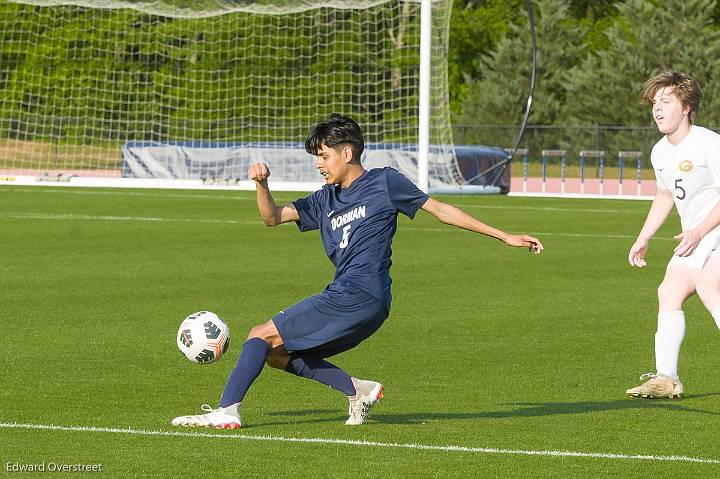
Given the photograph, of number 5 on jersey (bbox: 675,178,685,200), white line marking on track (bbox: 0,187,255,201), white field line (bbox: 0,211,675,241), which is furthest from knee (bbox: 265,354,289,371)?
white line marking on track (bbox: 0,187,255,201)

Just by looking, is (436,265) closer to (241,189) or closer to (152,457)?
(152,457)

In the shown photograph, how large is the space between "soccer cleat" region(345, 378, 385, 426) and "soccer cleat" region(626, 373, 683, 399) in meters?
1.90

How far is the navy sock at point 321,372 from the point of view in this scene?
25.3ft

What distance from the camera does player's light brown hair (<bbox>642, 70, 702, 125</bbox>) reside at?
8.66 m

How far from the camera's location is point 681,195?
876 centimetres

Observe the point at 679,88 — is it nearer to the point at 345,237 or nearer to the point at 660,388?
the point at 660,388

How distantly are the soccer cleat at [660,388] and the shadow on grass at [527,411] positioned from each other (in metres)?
0.05

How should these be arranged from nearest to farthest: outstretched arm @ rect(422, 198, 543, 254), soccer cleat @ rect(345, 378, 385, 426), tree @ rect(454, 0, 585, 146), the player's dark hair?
outstretched arm @ rect(422, 198, 543, 254) → the player's dark hair → soccer cleat @ rect(345, 378, 385, 426) → tree @ rect(454, 0, 585, 146)

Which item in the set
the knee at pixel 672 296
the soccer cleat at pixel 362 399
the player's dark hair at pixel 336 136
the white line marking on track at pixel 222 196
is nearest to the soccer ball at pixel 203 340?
the soccer cleat at pixel 362 399

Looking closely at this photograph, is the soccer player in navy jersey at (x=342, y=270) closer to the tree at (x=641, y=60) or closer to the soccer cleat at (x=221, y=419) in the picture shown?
the soccer cleat at (x=221, y=419)

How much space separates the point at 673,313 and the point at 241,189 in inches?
1031

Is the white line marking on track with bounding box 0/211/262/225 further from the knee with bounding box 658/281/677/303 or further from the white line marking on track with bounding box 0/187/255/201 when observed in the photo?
the knee with bounding box 658/281/677/303

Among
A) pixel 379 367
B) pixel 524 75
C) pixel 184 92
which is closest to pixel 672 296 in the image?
pixel 379 367

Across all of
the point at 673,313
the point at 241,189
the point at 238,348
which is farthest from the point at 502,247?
the point at 241,189
